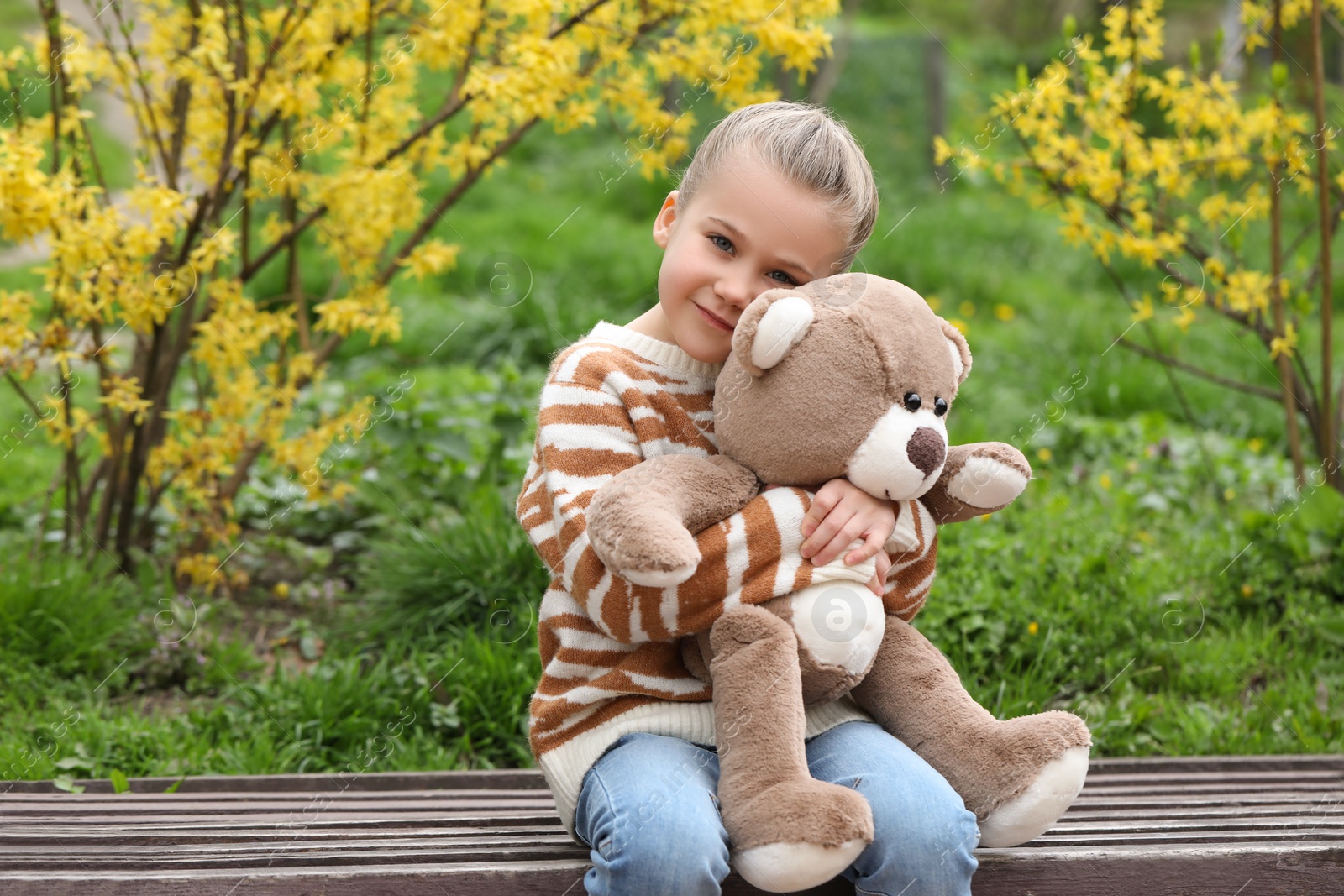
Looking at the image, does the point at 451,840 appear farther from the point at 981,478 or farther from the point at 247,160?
the point at 247,160

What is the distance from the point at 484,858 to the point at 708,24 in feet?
6.02

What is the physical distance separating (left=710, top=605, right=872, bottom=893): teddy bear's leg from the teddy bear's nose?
0.87 ft

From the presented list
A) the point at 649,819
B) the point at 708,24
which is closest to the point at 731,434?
the point at 649,819

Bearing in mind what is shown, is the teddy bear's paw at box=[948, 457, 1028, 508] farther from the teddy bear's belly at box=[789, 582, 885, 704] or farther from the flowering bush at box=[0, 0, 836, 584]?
the flowering bush at box=[0, 0, 836, 584]

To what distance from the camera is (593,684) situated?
159cm

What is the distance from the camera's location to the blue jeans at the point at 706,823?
1388 millimetres

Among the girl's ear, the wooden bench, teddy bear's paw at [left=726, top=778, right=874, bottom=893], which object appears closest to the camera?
teddy bear's paw at [left=726, top=778, right=874, bottom=893]

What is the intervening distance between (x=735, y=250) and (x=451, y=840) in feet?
3.13

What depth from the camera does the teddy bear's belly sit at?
1.50 meters

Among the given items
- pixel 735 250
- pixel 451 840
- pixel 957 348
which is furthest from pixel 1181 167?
pixel 451 840

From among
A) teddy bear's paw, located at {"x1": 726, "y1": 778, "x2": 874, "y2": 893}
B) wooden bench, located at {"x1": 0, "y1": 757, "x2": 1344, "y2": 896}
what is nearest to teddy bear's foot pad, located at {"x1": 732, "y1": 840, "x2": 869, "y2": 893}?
teddy bear's paw, located at {"x1": 726, "y1": 778, "x2": 874, "y2": 893}

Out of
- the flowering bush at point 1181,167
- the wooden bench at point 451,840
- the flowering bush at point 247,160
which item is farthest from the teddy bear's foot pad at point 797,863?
the flowering bush at point 1181,167

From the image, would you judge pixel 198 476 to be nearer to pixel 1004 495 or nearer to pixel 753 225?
pixel 753 225

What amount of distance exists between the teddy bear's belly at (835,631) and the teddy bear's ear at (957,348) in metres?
0.33
